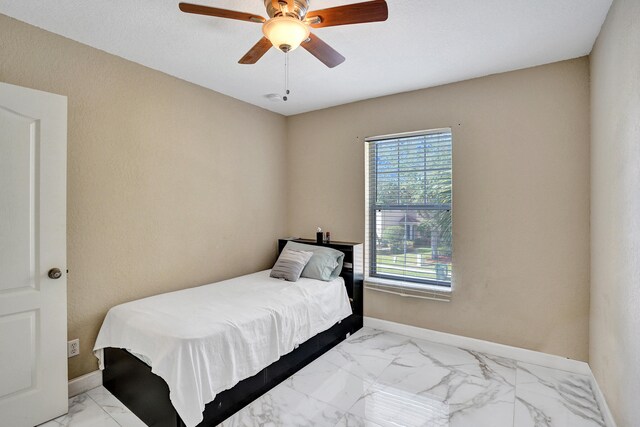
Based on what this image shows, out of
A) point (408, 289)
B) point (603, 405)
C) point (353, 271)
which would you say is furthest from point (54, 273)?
point (603, 405)

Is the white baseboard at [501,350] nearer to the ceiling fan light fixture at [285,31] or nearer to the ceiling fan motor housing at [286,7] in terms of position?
the ceiling fan light fixture at [285,31]

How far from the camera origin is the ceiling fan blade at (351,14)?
156 cm

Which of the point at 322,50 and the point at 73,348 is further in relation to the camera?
the point at 73,348

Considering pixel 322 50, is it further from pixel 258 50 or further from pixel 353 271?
pixel 353 271

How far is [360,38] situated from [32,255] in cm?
268

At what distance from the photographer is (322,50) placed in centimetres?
199

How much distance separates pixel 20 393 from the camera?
200cm

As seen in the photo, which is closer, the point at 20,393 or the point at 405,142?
the point at 20,393

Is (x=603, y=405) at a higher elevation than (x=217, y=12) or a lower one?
lower

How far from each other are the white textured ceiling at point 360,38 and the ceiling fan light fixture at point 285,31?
404mm

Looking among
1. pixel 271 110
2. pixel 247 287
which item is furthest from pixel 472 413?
pixel 271 110

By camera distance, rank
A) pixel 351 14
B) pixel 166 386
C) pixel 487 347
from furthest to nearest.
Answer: pixel 487 347, pixel 166 386, pixel 351 14

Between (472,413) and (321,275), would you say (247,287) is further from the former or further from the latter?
(472,413)

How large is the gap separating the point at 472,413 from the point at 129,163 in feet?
10.6
